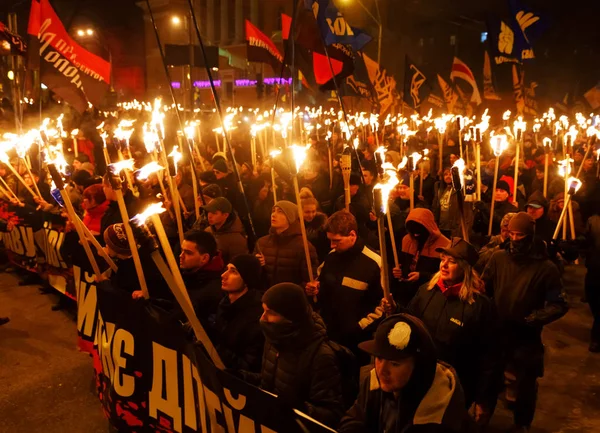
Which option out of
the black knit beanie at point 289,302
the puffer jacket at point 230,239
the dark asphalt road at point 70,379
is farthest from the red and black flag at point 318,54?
the black knit beanie at point 289,302

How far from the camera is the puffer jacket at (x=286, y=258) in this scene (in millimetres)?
4965

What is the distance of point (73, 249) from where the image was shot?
221 inches

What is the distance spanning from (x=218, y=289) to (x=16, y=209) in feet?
17.2

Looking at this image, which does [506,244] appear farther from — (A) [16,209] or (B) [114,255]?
(A) [16,209]

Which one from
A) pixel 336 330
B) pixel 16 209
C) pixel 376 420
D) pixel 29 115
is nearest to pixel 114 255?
pixel 336 330

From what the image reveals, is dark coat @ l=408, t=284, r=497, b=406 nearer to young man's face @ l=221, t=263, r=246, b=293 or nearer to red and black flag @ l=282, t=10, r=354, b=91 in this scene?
young man's face @ l=221, t=263, r=246, b=293

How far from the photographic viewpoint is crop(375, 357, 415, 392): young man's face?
2416mm

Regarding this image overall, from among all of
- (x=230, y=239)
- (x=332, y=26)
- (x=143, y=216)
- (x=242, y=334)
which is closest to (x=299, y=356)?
(x=242, y=334)

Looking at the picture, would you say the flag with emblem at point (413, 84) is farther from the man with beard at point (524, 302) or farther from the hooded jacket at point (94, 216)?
the man with beard at point (524, 302)

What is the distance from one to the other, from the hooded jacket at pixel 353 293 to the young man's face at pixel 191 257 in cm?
100

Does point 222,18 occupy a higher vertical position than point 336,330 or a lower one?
higher

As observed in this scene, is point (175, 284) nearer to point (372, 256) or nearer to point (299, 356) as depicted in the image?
point (299, 356)

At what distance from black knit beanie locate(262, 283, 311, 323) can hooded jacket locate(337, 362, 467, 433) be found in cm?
54

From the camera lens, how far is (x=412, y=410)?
2432 mm
